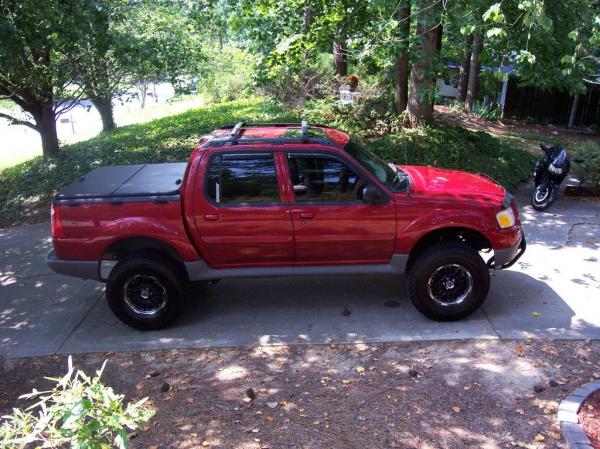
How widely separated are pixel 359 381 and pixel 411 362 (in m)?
0.55

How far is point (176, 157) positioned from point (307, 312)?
6.66 metres

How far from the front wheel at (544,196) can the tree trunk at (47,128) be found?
10519 millimetres

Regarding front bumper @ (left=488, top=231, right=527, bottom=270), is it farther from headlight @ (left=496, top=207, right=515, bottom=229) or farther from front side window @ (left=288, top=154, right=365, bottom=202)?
front side window @ (left=288, top=154, right=365, bottom=202)

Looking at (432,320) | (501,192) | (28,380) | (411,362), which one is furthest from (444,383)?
(28,380)

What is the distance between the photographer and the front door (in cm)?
516

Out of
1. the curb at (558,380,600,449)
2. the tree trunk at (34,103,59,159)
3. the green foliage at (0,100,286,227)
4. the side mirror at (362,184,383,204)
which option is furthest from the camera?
the tree trunk at (34,103,59,159)

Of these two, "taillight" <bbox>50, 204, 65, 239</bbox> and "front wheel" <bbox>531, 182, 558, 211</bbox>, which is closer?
"taillight" <bbox>50, 204, 65, 239</bbox>

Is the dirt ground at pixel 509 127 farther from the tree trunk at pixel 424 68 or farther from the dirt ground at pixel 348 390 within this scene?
the dirt ground at pixel 348 390

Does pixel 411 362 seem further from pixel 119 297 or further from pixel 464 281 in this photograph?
pixel 119 297

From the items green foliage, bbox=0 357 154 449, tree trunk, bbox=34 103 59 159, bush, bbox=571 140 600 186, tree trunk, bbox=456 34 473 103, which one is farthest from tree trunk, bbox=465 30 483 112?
green foliage, bbox=0 357 154 449

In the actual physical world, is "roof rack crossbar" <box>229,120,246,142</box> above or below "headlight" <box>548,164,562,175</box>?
above

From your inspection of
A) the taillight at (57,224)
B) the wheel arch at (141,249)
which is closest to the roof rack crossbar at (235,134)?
the wheel arch at (141,249)

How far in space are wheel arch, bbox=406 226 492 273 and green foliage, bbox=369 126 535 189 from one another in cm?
473

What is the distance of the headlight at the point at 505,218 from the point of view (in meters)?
5.18
